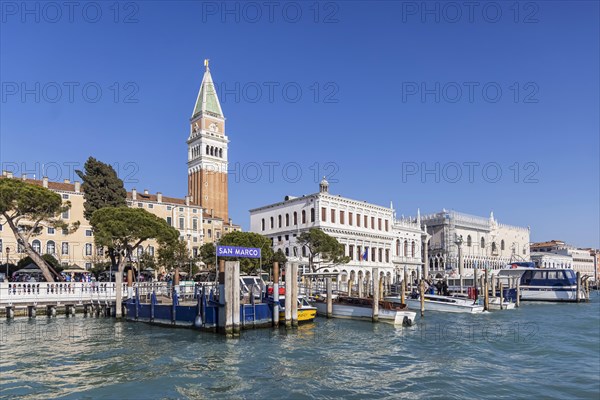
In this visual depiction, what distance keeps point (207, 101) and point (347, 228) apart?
3532 centimetres

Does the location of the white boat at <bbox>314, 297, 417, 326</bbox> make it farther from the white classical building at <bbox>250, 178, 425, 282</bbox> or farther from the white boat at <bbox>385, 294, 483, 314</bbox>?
the white classical building at <bbox>250, 178, 425, 282</bbox>

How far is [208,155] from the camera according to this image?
79500mm

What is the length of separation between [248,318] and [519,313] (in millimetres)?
19182

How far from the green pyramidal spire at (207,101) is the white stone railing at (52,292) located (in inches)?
2159

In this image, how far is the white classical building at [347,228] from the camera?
58.7 metres

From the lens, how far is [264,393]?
40.4 feet

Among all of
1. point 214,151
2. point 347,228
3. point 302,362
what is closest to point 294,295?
point 302,362

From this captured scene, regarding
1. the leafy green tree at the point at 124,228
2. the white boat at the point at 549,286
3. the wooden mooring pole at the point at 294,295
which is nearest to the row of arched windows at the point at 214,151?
the leafy green tree at the point at 124,228

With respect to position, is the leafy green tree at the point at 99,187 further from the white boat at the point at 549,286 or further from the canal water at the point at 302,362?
the white boat at the point at 549,286

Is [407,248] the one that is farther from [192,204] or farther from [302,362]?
[302,362]

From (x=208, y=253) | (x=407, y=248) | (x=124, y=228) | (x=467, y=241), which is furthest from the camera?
(x=467, y=241)

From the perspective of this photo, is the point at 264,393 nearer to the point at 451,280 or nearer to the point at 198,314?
the point at 198,314

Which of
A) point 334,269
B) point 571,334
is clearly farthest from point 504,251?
point 571,334

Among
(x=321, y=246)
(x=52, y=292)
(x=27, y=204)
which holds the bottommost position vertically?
(x=52, y=292)
